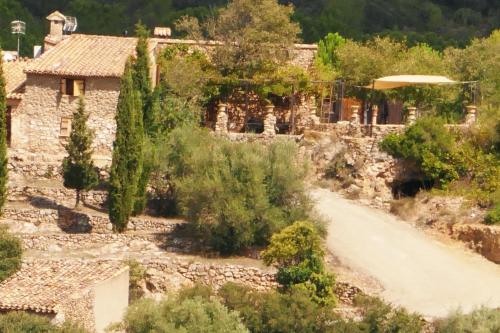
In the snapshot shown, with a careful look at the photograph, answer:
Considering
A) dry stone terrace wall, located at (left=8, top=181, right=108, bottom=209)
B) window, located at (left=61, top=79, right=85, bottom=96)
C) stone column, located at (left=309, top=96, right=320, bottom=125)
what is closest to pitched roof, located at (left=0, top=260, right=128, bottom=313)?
dry stone terrace wall, located at (left=8, top=181, right=108, bottom=209)

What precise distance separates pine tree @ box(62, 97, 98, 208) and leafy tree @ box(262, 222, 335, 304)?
21.8ft

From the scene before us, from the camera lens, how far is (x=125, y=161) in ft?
127

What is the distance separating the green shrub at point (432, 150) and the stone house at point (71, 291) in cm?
1106

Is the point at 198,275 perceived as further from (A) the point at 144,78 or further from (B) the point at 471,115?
(B) the point at 471,115

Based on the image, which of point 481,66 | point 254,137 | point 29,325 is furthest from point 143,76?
point 29,325

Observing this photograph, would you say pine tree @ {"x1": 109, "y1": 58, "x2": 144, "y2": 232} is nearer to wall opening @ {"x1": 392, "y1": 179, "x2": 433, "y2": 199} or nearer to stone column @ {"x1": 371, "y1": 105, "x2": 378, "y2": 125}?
wall opening @ {"x1": 392, "y1": 179, "x2": 433, "y2": 199}

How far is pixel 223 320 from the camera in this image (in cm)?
3170

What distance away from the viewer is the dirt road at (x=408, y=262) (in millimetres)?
35156

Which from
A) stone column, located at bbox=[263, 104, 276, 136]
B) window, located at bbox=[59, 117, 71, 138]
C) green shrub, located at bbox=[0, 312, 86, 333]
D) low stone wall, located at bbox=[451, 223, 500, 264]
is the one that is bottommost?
green shrub, located at bbox=[0, 312, 86, 333]

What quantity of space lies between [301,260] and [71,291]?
6041mm

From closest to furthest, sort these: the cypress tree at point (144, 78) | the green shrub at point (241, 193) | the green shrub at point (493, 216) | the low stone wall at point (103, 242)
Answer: the green shrub at point (241, 193)
the low stone wall at point (103, 242)
the green shrub at point (493, 216)
the cypress tree at point (144, 78)

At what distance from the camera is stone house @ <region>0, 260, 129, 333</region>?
106 feet

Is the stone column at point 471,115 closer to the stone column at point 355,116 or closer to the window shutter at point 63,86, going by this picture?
the stone column at point 355,116

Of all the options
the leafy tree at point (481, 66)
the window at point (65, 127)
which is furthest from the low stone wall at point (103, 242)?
the leafy tree at point (481, 66)
